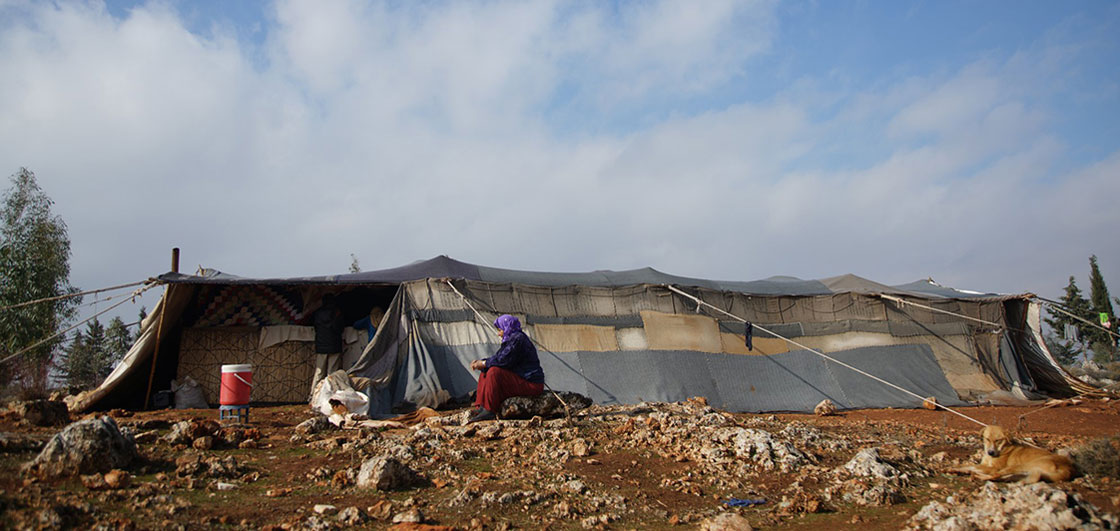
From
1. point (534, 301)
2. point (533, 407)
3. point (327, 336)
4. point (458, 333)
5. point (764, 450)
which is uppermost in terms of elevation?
point (534, 301)

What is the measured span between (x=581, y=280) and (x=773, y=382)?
3.44 meters

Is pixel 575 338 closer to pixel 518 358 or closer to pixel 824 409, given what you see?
pixel 518 358

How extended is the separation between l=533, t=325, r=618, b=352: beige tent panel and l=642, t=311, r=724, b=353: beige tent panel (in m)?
0.65

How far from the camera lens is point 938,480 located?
481cm

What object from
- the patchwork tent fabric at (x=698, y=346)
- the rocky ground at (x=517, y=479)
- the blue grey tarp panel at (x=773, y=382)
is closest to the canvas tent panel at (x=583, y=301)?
the patchwork tent fabric at (x=698, y=346)

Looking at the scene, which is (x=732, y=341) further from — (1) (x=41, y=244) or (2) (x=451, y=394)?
(1) (x=41, y=244)

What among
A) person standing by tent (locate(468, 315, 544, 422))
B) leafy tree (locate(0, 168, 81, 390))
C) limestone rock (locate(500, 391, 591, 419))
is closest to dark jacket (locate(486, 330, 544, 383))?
person standing by tent (locate(468, 315, 544, 422))

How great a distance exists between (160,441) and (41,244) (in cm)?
1465

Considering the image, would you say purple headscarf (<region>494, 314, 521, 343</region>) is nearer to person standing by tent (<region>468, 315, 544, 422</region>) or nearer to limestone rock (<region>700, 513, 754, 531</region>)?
person standing by tent (<region>468, 315, 544, 422</region>)

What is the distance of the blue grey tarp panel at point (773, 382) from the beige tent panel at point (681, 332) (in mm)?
258

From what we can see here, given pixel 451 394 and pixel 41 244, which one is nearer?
pixel 451 394

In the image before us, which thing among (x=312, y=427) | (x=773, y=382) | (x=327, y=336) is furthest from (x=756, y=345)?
(x=312, y=427)

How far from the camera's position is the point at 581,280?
1152 cm

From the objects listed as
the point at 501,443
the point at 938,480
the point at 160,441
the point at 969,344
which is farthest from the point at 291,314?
the point at 969,344
